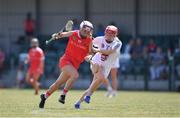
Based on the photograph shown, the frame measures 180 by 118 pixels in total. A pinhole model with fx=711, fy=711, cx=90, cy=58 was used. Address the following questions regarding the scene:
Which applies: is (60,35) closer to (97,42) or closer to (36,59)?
(97,42)

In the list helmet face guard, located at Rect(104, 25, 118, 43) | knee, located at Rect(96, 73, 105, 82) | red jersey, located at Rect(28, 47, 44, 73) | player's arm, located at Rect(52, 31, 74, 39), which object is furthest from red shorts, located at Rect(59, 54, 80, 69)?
red jersey, located at Rect(28, 47, 44, 73)

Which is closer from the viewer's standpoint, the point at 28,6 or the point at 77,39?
the point at 77,39

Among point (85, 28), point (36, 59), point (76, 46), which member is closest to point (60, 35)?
point (76, 46)

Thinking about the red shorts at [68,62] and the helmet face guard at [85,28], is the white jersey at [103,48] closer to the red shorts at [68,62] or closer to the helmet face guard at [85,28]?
the helmet face guard at [85,28]

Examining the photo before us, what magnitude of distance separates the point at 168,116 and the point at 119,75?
18.0 meters

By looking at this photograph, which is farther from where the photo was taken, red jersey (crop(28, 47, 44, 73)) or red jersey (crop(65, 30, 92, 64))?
red jersey (crop(28, 47, 44, 73))

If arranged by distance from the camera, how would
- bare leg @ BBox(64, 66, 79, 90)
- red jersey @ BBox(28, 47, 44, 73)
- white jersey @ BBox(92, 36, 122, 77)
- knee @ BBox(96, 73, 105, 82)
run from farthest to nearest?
red jersey @ BBox(28, 47, 44, 73) → white jersey @ BBox(92, 36, 122, 77) → knee @ BBox(96, 73, 105, 82) → bare leg @ BBox(64, 66, 79, 90)

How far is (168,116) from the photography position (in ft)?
47.6

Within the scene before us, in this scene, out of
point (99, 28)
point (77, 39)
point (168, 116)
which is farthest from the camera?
point (99, 28)

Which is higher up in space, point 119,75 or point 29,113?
point 29,113

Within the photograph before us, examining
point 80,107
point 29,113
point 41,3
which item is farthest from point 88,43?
point 41,3

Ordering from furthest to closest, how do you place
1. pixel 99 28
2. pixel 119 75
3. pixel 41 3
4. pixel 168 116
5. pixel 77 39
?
pixel 41 3 → pixel 99 28 → pixel 119 75 → pixel 77 39 → pixel 168 116

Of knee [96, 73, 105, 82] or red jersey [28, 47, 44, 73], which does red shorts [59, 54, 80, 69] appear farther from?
red jersey [28, 47, 44, 73]

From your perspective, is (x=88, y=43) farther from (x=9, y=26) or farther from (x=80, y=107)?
(x=9, y=26)
